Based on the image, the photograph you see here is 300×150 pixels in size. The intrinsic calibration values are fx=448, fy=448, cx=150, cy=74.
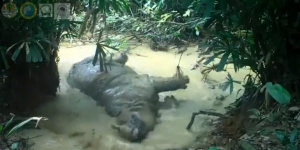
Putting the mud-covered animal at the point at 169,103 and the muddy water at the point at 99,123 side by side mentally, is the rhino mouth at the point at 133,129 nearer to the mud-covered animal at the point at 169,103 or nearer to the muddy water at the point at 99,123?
the muddy water at the point at 99,123

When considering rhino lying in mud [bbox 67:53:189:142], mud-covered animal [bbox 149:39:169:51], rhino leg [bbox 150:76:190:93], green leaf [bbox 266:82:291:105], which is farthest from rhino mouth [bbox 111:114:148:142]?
mud-covered animal [bbox 149:39:169:51]

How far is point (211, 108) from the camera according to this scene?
355cm

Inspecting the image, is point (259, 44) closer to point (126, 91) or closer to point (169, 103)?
point (169, 103)

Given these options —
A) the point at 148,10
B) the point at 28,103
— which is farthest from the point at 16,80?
the point at 148,10

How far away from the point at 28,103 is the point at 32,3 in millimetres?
766

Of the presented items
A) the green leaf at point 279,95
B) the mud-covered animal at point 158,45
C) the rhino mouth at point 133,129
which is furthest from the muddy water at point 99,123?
the green leaf at point 279,95

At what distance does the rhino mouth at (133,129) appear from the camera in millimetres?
3070

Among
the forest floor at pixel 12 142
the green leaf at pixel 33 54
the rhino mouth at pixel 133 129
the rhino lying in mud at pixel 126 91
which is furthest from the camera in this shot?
the rhino lying in mud at pixel 126 91

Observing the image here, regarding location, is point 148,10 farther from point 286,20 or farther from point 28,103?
point 286,20

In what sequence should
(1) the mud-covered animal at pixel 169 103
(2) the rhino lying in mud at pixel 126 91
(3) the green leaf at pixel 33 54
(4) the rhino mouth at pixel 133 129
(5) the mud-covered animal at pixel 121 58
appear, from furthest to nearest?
(5) the mud-covered animal at pixel 121 58 → (1) the mud-covered animal at pixel 169 103 → (2) the rhino lying in mud at pixel 126 91 → (4) the rhino mouth at pixel 133 129 → (3) the green leaf at pixel 33 54

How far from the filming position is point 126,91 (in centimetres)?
366

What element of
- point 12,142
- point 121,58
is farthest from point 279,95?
point 121,58

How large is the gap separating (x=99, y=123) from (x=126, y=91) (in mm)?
468

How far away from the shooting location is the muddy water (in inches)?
114
